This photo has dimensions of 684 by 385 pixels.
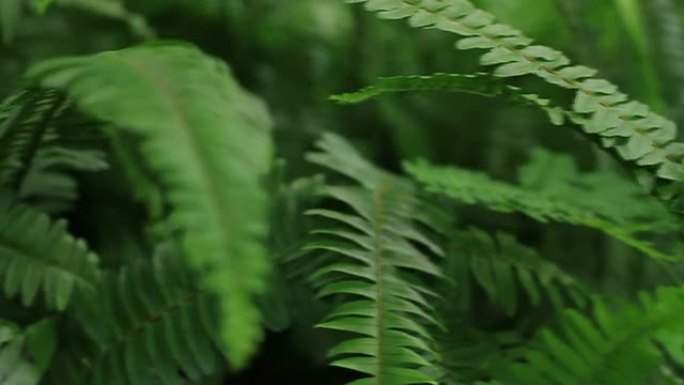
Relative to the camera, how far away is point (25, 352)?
2.28 ft

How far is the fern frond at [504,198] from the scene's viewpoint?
0.79 metres

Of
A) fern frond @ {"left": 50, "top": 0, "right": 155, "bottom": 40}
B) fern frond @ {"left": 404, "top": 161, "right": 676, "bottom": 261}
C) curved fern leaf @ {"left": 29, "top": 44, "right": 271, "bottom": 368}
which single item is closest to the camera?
curved fern leaf @ {"left": 29, "top": 44, "right": 271, "bottom": 368}

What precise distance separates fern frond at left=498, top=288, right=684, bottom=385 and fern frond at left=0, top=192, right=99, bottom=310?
1.18 ft

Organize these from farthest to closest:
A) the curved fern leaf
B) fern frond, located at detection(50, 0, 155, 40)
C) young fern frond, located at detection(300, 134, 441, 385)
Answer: fern frond, located at detection(50, 0, 155, 40) < young fern frond, located at detection(300, 134, 441, 385) < the curved fern leaf

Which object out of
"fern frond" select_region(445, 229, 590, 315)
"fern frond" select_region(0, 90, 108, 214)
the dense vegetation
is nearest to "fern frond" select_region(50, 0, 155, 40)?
the dense vegetation

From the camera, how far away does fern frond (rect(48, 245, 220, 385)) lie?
0.71 meters

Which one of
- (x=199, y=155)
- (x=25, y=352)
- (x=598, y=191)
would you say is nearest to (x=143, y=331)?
(x=25, y=352)

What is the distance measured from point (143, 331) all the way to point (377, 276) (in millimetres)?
195

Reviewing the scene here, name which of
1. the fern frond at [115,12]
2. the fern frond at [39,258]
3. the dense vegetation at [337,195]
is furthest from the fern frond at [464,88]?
the fern frond at [115,12]

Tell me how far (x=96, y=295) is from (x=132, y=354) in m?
0.06

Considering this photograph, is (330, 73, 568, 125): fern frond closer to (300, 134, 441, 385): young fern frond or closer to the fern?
(300, 134, 441, 385): young fern frond

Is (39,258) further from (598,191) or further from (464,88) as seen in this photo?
(598,191)

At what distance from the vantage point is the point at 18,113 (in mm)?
Result: 663

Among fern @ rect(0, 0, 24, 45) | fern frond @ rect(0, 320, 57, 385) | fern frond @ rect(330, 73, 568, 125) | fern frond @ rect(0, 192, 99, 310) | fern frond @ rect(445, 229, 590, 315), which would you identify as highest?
fern frond @ rect(330, 73, 568, 125)
